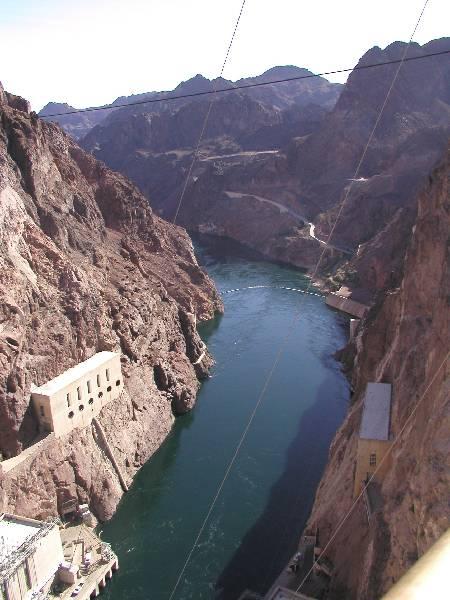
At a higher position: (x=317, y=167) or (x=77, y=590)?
(x=317, y=167)

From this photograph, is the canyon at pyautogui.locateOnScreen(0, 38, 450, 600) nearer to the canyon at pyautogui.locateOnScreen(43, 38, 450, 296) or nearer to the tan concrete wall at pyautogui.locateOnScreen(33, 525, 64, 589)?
the canyon at pyautogui.locateOnScreen(43, 38, 450, 296)

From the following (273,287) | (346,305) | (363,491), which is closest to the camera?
(363,491)

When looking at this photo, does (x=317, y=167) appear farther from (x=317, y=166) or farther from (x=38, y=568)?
(x=38, y=568)

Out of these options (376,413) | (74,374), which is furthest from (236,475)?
(74,374)

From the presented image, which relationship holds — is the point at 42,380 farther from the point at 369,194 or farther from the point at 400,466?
the point at 369,194

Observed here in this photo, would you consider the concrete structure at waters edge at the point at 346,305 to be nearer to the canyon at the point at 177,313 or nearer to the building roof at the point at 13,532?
the canyon at the point at 177,313

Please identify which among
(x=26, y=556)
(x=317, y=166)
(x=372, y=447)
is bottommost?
(x=26, y=556)

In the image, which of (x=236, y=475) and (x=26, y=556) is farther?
(x=236, y=475)

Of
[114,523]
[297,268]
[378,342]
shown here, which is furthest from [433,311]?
[297,268]
